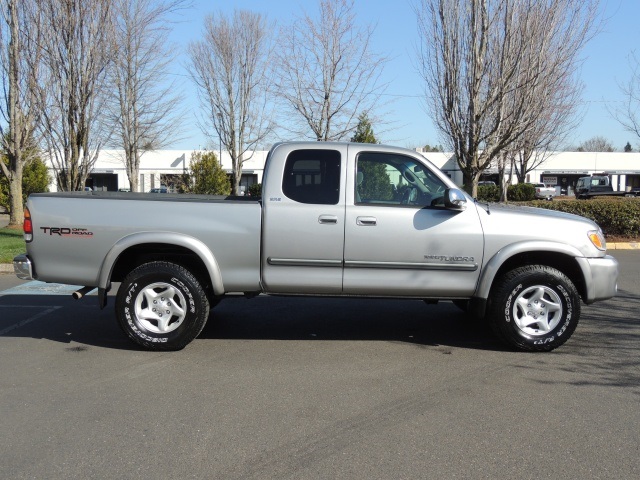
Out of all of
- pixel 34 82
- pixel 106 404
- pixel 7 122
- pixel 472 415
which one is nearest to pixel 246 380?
pixel 106 404

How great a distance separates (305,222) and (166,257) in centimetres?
148

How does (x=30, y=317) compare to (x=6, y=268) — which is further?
(x=6, y=268)

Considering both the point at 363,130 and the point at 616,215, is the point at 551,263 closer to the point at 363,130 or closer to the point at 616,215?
the point at 616,215

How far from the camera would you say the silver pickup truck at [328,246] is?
568 centimetres

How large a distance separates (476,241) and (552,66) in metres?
9.42

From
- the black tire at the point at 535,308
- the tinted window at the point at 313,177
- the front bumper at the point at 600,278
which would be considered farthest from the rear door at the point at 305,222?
the front bumper at the point at 600,278

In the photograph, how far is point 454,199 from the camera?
5.54 meters

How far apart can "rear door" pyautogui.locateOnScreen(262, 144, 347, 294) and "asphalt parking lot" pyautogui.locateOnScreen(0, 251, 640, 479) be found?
2.51ft

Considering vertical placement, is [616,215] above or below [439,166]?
below

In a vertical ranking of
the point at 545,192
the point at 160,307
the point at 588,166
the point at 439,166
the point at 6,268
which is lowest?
the point at 6,268

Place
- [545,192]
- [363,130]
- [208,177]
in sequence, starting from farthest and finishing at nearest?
1. [545,192]
2. [208,177]
3. [363,130]

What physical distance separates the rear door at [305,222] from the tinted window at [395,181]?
0.23 m

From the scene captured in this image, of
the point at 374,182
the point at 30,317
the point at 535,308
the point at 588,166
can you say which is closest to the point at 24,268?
the point at 30,317

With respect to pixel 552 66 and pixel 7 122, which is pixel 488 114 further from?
pixel 7 122
